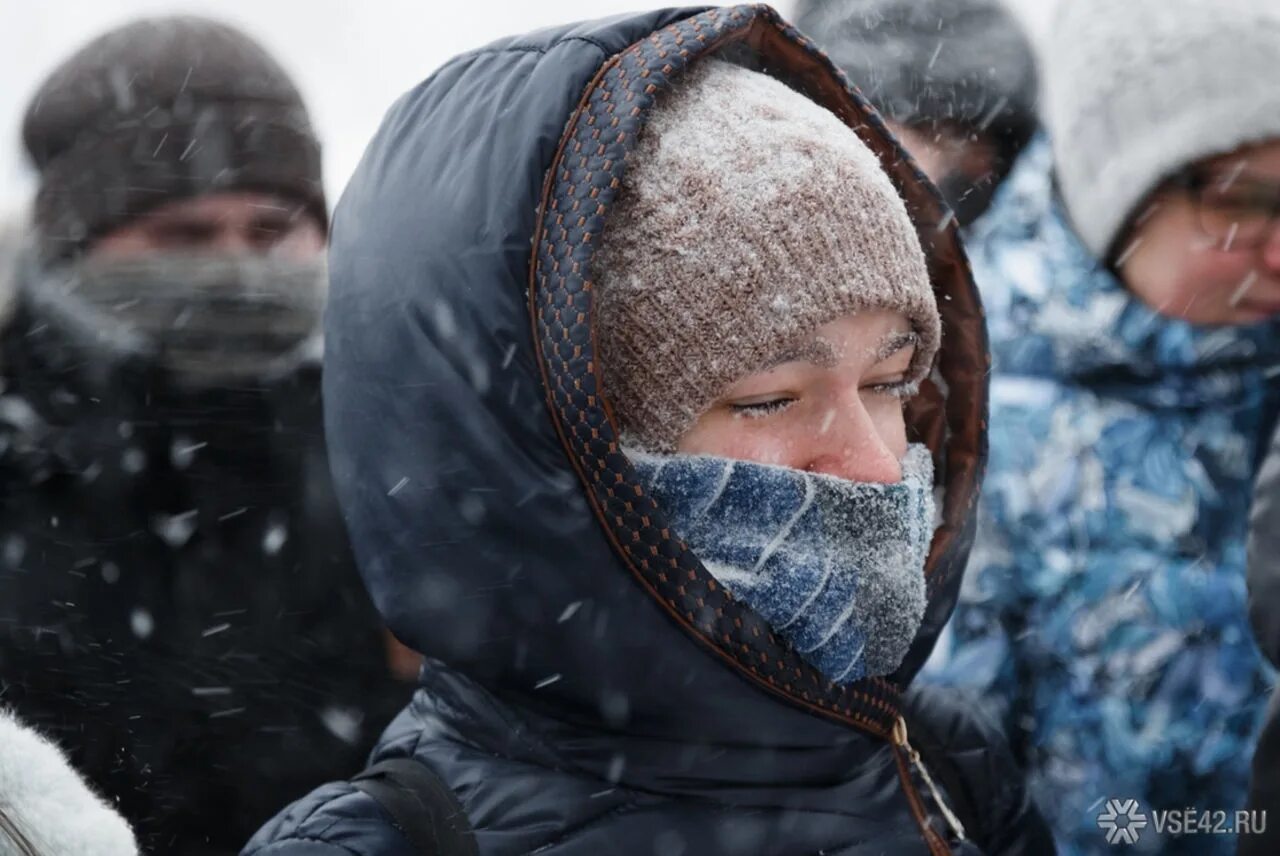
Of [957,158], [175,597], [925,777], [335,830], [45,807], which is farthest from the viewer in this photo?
[957,158]

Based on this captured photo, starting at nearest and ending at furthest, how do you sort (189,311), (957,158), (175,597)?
(175,597)
(189,311)
(957,158)

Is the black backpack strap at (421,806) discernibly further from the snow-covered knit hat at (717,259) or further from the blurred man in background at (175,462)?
the blurred man in background at (175,462)

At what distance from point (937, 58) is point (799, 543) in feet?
6.24

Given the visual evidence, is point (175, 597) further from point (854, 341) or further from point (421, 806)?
point (854, 341)

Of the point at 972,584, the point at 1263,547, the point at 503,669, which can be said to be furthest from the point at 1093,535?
the point at 503,669

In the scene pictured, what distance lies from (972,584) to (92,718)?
1637 millimetres

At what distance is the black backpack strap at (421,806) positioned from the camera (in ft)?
4.66

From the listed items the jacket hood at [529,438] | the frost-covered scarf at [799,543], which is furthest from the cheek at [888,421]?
the jacket hood at [529,438]

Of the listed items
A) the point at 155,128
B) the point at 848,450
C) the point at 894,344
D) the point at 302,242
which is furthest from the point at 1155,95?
the point at 155,128

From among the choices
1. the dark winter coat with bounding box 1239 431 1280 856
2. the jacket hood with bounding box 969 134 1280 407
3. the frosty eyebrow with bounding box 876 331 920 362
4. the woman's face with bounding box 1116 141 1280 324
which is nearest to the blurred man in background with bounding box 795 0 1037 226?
the jacket hood with bounding box 969 134 1280 407

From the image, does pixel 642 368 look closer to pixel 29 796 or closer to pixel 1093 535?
pixel 29 796

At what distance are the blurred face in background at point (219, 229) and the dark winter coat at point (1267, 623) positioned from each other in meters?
1.86

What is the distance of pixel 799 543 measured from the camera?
5.08ft

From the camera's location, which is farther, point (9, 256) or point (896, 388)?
point (9, 256)
